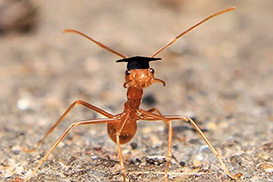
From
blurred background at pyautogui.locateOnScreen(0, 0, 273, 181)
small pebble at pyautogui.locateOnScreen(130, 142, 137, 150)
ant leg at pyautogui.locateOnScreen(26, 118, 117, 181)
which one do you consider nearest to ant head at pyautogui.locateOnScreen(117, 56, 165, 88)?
ant leg at pyautogui.locateOnScreen(26, 118, 117, 181)

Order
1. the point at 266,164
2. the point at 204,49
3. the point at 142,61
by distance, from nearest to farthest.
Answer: the point at 142,61, the point at 266,164, the point at 204,49

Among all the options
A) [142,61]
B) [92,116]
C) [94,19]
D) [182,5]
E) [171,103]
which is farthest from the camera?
[182,5]

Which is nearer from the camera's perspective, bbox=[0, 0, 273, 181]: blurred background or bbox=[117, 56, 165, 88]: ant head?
bbox=[117, 56, 165, 88]: ant head

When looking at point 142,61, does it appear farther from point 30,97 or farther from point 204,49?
point 204,49

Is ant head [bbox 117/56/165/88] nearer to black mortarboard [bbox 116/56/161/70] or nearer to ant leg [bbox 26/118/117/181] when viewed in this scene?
black mortarboard [bbox 116/56/161/70]

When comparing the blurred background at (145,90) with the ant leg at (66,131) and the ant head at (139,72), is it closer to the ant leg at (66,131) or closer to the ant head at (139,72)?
the ant leg at (66,131)

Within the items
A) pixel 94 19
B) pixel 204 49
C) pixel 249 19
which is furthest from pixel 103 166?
pixel 249 19

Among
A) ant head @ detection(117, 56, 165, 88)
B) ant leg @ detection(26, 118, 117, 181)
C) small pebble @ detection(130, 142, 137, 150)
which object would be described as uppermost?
ant head @ detection(117, 56, 165, 88)

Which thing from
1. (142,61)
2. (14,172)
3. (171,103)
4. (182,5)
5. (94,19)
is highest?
(182,5)
